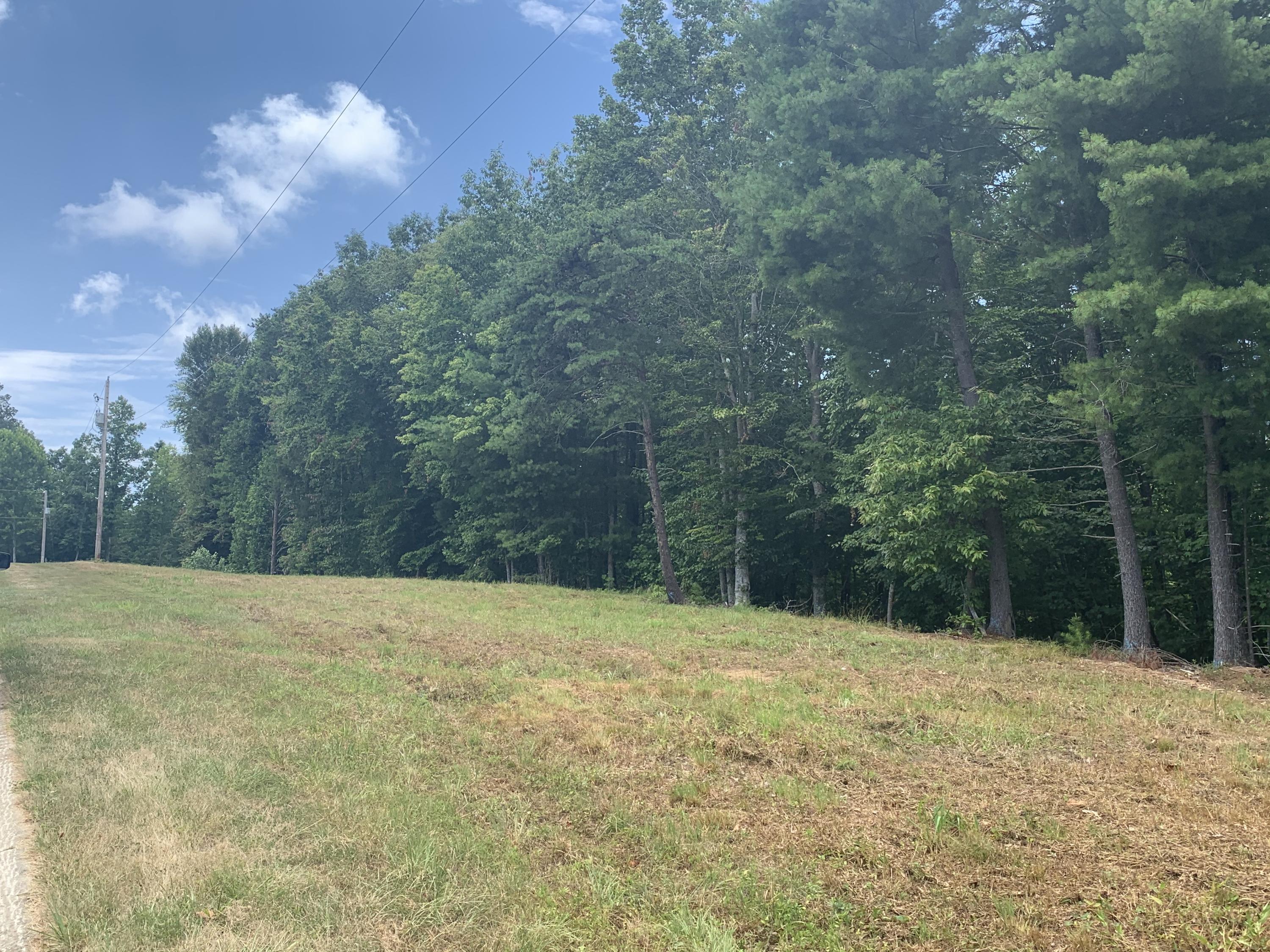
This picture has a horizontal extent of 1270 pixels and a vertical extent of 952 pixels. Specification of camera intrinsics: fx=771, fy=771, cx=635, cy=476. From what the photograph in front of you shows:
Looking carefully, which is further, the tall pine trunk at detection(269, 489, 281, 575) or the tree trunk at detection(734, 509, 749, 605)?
the tall pine trunk at detection(269, 489, 281, 575)

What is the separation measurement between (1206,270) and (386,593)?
18424 mm

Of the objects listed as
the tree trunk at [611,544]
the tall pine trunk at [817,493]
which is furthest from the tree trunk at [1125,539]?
the tree trunk at [611,544]

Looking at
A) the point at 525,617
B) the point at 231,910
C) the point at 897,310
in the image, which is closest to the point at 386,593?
the point at 525,617

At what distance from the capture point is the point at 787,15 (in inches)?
581

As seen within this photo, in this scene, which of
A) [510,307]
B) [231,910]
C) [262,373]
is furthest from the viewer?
[262,373]

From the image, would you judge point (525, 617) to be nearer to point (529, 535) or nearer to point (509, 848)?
point (509, 848)

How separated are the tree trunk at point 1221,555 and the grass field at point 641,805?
1.27m

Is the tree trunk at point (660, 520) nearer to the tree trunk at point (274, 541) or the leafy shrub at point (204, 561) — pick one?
the tree trunk at point (274, 541)

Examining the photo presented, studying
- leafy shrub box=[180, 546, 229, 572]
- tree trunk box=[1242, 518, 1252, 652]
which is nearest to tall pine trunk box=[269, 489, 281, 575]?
leafy shrub box=[180, 546, 229, 572]

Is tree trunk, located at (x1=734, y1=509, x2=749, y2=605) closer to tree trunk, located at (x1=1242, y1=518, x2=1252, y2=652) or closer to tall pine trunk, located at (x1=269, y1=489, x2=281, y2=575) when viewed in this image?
tree trunk, located at (x1=1242, y1=518, x2=1252, y2=652)

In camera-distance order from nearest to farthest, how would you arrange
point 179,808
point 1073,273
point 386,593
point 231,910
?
point 231,910
point 179,808
point 1073,273
point 386,593

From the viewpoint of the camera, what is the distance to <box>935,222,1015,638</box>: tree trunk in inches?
537

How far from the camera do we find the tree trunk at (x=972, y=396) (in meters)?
13.6

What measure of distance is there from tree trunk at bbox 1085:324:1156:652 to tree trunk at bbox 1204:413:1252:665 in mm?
1082
